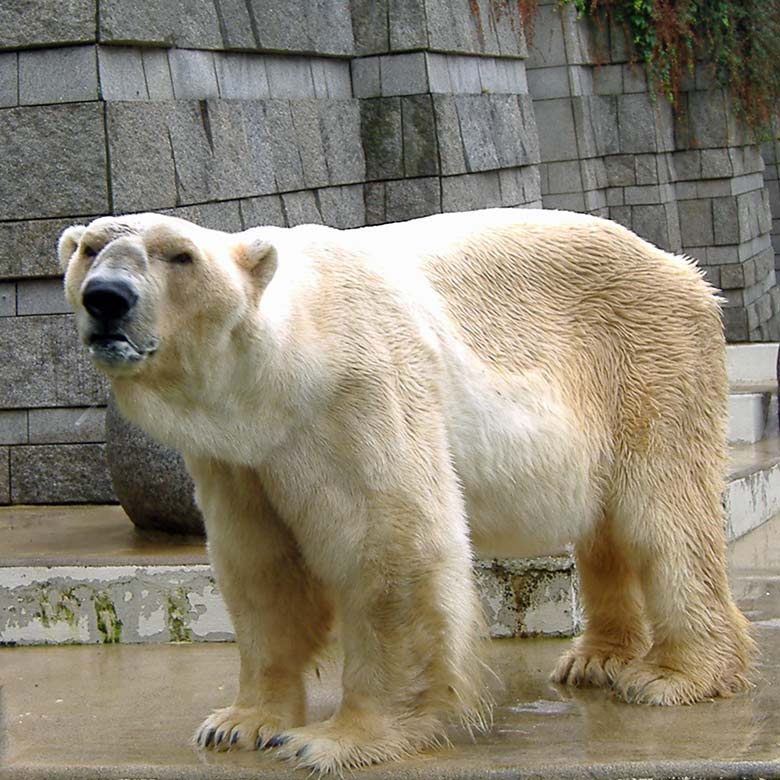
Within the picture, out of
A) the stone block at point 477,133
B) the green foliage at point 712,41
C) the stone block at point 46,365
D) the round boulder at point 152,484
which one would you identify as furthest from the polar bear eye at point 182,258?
the green foliage at point 712,41

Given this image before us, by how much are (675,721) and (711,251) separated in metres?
11.2

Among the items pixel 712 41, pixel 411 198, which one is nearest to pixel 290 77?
pixel 411 198

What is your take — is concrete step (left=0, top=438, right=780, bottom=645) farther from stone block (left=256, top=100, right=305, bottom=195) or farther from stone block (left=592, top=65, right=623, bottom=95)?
stone block (left=592, top=65, right=623, bottom=95)

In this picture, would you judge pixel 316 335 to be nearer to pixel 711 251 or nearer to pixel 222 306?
pixel 222 306

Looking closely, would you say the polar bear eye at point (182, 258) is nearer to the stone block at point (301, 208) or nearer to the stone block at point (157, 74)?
the stone block at point (157, 74)

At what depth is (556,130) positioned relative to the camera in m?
13.5

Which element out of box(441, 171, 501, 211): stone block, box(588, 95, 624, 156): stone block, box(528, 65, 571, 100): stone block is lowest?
box(441, 171, 501, 211): stone block

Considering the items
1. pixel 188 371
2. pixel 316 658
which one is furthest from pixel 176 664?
pixel 188 371

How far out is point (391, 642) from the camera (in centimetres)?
367

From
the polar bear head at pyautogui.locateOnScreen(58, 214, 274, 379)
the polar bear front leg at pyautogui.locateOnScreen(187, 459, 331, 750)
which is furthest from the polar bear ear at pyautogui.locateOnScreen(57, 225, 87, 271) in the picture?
the polar bear front leg at pyautogui.locateOnScreen(187, 459, 331, 750)

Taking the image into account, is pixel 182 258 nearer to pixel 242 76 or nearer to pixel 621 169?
pixel 242 76

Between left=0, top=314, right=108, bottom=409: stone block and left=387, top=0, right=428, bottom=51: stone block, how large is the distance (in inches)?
117

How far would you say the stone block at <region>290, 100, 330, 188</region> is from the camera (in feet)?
27.9

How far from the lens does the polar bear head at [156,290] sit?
329 cm
